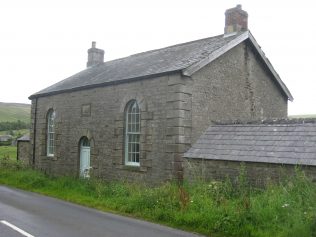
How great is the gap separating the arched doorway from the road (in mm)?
5382

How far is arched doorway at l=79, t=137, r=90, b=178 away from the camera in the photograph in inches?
713

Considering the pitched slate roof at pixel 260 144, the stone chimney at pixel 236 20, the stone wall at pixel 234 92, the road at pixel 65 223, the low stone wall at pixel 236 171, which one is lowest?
the road at pixel 65 223

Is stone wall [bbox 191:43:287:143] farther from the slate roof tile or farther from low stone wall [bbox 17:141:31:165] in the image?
low stone wall [bbox 17:141:31:165]

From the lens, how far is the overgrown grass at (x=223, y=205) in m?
8.02

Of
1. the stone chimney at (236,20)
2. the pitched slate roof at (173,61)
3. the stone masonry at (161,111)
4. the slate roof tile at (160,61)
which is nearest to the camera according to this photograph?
the stone masonry at (161,111)

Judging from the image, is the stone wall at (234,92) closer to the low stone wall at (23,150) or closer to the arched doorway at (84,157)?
the arched doorway at (84,157)

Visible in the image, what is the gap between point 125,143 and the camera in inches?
625

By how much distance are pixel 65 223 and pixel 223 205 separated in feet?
12.9

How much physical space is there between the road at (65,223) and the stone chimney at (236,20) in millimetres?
10028

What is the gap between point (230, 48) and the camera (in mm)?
15641

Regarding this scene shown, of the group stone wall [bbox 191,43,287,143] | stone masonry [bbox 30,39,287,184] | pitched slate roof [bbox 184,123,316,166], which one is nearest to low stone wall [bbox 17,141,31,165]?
stone masonry [bbox 30,39,287,184]

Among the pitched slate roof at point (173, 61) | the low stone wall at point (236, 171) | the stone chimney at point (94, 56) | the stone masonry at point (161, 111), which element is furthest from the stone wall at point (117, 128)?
the stone chimney at point (94, 56)

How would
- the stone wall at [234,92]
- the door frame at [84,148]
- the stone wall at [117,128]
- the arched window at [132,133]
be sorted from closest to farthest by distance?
the stone wall at [117,128] < the stone wall at [234,92] < the arched window at [132,133] < the door frame at [84,148]

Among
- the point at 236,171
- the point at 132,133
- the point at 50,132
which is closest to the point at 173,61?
the point at 132,133
